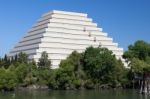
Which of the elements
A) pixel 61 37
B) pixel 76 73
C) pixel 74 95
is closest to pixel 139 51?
pixel 76 73

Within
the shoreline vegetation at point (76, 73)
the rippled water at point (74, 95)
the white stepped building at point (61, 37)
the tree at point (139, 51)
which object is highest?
the white stepped building at point (61, 37)

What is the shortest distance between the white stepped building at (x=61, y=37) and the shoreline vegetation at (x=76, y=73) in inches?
879

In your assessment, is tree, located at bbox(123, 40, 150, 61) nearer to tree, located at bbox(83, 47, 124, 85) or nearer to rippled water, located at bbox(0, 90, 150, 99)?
tree, located at bbox(83, 47, 124, 85)

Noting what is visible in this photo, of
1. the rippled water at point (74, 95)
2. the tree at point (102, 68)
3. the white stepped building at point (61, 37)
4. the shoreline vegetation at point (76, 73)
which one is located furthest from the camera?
the white stepped building at point (61, 37)

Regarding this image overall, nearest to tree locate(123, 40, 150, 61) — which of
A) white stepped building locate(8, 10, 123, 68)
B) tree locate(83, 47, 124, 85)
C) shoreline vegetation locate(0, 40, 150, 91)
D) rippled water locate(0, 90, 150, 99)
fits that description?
shoreline vegetation locate(0, 40, 150, 91)

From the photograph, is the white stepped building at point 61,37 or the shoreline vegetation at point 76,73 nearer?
the shoreline vegetation at point 76,73

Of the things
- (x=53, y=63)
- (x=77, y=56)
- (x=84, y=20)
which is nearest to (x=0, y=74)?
(x=77, y=56)

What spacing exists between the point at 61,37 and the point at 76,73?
4347 cm

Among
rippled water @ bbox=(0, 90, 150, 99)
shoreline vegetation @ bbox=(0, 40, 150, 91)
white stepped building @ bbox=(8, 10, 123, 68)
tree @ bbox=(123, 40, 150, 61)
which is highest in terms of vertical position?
white stepped building @ bbox=(8, 10, 123, 68)

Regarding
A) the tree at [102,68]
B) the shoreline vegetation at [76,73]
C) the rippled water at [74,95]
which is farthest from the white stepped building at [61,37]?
the rippled water at [74,95]

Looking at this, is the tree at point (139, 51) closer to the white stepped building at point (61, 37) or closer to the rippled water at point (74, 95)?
the white stepped building at point (61, 37)

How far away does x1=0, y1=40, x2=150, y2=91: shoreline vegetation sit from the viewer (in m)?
110

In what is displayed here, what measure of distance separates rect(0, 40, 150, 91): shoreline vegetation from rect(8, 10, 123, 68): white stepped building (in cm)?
2233

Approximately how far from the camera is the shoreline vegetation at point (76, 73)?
359ft
